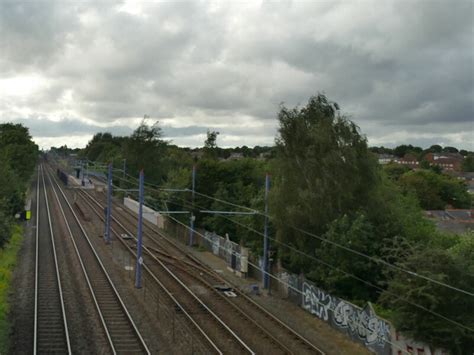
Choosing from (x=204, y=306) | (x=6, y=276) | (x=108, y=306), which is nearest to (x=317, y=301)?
(x=204, y=306)

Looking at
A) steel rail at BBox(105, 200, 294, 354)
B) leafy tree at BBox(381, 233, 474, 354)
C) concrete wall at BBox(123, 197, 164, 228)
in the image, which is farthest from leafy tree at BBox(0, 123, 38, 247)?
leafy tree at BBox(381, 233, 474, 354)

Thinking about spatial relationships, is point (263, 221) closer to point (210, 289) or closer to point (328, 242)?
point (210, 289)

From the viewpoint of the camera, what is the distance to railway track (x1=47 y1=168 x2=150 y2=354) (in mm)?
20734

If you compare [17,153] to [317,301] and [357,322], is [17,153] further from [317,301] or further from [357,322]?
[357,322]

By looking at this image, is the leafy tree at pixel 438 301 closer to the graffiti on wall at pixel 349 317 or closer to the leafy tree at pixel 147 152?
the graffiti on wall at pixel 349 317

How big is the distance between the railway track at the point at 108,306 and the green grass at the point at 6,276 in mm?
3948

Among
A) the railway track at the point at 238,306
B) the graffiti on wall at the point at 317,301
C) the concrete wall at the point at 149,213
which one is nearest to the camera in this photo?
the railway track at the point at 238,306

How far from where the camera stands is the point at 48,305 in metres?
26.0

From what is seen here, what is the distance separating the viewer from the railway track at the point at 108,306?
2073 centimetres

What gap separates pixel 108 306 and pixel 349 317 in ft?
39.1

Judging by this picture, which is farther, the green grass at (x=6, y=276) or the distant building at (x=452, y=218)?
the distant building at (x=452, y=218)

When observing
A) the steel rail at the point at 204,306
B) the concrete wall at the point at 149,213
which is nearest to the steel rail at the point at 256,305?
the steel rail at the point at 204,306

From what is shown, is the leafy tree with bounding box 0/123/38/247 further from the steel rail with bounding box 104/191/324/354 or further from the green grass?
the steel rail with bounding box 104/191/324/354

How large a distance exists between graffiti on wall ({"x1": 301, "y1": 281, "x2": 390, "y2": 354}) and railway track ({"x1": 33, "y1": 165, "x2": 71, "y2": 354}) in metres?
11.9
